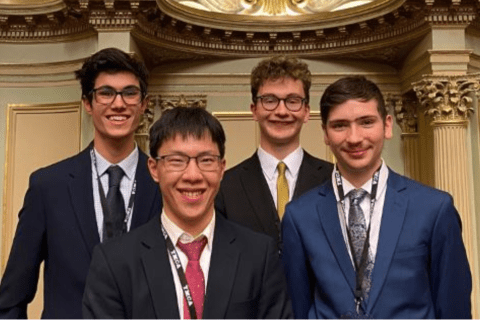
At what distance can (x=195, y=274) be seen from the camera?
2.06 meters

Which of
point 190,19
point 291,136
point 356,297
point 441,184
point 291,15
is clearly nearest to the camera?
point 356,297

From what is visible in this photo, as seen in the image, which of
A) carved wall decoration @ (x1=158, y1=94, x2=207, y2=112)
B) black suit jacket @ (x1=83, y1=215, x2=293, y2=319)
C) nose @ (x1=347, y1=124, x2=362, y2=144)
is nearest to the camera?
black suit jacket @ (x1=83, y1=215, x2=293, y2=319)

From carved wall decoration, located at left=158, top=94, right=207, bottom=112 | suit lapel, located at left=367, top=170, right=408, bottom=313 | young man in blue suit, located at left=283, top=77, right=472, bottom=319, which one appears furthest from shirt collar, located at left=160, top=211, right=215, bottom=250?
carved wall decoration, located at left=158, top=94, right=207, bottom=112

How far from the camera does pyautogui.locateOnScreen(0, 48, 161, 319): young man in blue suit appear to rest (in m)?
2.49

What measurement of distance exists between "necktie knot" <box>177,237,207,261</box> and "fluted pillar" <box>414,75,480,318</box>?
233 inches

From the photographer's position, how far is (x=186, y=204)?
2.08 meters

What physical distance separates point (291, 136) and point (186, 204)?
102 cm

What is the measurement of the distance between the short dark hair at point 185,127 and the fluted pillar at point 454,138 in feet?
19.1

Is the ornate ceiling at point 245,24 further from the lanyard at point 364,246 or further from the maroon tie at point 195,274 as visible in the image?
the maroon tie at point 195,274

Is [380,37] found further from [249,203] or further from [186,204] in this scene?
[186,204]

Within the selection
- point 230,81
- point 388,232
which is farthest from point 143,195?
point 230,81

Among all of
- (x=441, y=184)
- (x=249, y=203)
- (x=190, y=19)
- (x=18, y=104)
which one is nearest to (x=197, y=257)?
(x=249, y=203)

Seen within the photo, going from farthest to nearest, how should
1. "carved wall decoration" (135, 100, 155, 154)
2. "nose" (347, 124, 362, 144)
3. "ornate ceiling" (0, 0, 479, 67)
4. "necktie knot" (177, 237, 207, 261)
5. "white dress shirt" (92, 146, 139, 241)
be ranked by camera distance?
1. "carved wall decoration" (135, 100, 155, 154)
2. "ornate ceiling" (0, 0, 479, 67)
3. "white dress shirt" (92, 146, 139, 241)
4. "nose" (347, 124, 362, 144)
5. "necktie knot" (177, 237, 207, 261)

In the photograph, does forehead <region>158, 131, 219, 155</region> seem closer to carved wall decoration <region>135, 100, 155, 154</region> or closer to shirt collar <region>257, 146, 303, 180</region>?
shirt collar <region>257, 146, 303, 180</region>
